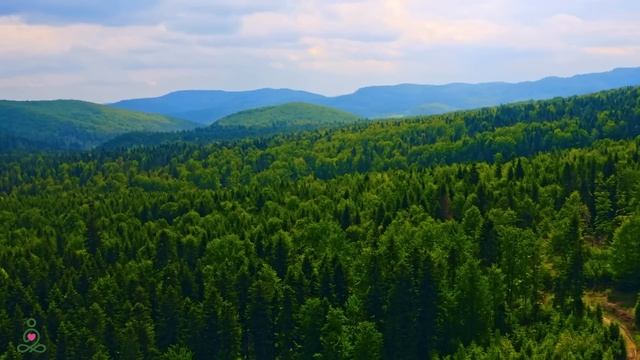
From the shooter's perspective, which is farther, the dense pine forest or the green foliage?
the green foliage

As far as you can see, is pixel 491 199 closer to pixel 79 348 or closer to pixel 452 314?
pixel 452 314

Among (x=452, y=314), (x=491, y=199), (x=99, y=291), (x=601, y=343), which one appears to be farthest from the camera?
(x=491, y=199)

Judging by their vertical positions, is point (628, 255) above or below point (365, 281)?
above

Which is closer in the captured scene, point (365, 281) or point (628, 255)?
point (628, 255)

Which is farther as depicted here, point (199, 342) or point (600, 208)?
point (600, 208)

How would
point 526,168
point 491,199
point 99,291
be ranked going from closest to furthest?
1. point 99,291
2. point 491,199
3. point 526,168

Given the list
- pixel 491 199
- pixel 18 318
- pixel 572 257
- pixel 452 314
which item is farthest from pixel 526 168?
pixel 18 318

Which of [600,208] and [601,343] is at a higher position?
[600,208]

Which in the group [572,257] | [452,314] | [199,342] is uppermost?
[572,257]

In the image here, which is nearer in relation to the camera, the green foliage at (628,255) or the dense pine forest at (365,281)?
the dense pine forest at (365,281)

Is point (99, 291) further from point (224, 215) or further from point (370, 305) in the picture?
point (224, 215)
